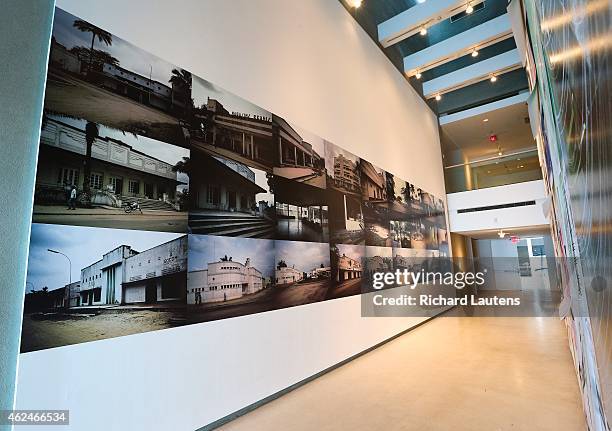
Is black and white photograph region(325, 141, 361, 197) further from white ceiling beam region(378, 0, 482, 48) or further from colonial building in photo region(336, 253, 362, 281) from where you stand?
white ceiling beam region(378, 0, 482, 48)

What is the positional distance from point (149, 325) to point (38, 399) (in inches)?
27.7

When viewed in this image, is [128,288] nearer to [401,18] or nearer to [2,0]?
[2,0]

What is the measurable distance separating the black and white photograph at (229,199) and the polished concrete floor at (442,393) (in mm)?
1816

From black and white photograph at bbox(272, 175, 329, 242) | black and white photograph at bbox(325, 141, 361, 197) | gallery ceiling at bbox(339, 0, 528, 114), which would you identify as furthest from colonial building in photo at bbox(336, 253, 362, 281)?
gallery ceiling at bbox(339, 0, 528, 114)

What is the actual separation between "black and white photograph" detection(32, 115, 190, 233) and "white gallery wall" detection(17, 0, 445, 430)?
0.83 m

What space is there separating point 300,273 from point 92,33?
9.84 ft

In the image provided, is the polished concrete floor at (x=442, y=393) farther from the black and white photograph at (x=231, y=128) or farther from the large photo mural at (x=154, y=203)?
the black and white photograph at (x=231, y=128)

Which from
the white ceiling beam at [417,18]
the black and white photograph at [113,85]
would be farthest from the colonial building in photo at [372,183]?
the black and white photograph at [113,85]

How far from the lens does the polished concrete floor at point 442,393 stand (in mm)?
2730

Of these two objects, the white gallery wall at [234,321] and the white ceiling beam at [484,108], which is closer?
the white gallery wall at [234,321]

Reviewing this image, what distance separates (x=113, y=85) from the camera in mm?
2324

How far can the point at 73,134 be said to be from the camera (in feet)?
6.77

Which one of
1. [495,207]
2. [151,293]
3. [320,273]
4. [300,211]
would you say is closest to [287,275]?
[320,273]

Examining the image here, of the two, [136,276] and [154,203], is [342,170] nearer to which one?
[154,203]
